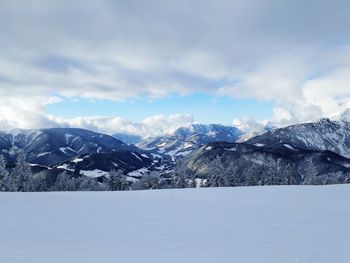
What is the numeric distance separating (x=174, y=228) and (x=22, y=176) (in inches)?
1636

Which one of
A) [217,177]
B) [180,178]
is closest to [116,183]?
[180,178]

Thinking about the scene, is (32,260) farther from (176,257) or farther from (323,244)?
(323,244)

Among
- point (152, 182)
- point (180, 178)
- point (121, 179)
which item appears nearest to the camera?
point (180, 178)

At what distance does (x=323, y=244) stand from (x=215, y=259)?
13.5ft

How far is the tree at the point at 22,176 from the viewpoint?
4791 centimetres

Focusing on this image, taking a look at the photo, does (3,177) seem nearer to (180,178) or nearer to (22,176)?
(22,176)

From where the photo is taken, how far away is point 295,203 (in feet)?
63.6

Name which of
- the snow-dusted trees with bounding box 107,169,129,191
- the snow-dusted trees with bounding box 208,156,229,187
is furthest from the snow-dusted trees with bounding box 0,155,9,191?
the snow-dusted trees with bounding box 208,156,229,187

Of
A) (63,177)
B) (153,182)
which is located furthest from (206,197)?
(63,177)

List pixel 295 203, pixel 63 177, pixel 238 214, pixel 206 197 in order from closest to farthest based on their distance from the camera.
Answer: pixel 238 214, pixel 295 203, pixel 206 197, pixel 63 177

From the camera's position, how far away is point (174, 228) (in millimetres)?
13578

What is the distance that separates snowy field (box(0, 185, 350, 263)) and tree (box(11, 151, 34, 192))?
29.0 metres

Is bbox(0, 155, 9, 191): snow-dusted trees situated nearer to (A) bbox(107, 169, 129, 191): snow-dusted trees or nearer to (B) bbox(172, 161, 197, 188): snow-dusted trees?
(A) bbox(107, 169, 129, 191): snow-dusted trees

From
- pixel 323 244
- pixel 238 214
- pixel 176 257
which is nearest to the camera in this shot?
pixel 176 257
